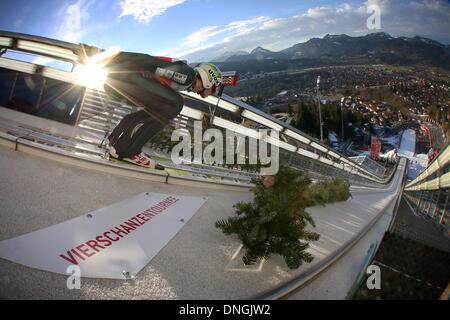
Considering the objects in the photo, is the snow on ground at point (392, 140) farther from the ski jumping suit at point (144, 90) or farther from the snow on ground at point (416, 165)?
the ski jumping suit at point (144, 90)

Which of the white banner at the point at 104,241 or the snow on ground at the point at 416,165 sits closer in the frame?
the white banner at the point at 104,241

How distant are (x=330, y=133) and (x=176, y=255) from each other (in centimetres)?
9041

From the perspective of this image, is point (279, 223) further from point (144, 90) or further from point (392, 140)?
point (392, 140)

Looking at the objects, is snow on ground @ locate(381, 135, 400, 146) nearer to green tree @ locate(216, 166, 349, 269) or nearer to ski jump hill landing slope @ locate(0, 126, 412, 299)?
green tree @ locate(216, 166, 349, 269)

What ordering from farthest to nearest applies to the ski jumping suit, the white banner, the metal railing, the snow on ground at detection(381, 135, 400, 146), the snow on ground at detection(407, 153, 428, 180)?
1. the snow on ground at detection(381, 135, 400, 146)
2. the snow on ground at detection(407, 153, 428, 180)
3. the metal railing
4. the ski jumping suit
5. the white banner

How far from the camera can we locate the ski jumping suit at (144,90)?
3723 mm

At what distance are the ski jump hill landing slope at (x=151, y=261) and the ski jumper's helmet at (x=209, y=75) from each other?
73.7 inches

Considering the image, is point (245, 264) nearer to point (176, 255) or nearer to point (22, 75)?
point (176, 255)

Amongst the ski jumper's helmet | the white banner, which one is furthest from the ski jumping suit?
the white banner

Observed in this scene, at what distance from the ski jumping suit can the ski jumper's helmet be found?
20 cm

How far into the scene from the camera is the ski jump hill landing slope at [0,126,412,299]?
1952 millimetres

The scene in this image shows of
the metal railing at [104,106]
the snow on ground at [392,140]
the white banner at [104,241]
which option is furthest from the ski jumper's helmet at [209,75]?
the snow on ground at [392,140]
